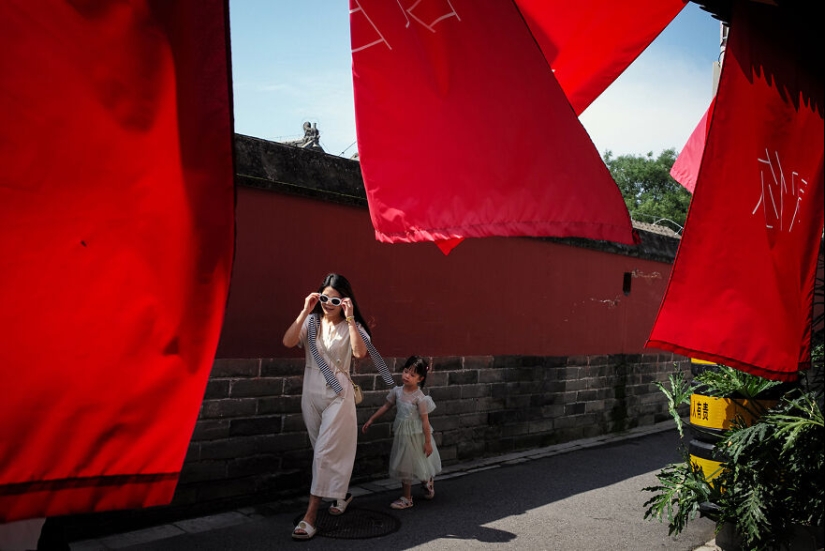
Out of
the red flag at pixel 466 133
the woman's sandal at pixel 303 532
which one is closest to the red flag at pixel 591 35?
the red flag at pixel 466 133

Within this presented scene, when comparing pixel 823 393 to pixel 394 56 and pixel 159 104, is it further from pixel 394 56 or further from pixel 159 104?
pixel 159 104

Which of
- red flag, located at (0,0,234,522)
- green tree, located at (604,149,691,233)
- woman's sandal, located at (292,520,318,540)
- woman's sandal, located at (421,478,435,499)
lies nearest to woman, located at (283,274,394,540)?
woman's sandal, located at (292,520,318,540)

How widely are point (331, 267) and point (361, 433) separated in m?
1.53

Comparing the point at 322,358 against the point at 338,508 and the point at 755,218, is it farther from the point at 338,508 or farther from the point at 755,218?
the point at 755,218

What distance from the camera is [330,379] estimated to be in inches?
208

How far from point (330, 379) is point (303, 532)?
1.05m

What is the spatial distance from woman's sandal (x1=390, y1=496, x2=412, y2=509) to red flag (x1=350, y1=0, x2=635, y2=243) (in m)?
4.06

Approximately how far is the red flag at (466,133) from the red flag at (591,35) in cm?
83

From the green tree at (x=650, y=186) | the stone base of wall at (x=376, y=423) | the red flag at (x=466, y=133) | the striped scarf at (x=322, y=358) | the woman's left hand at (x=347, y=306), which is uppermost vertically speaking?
the green tree at (x=650, y=186)

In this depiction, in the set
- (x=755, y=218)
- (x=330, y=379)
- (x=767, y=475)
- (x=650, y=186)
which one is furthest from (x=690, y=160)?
(x=650, y=186)

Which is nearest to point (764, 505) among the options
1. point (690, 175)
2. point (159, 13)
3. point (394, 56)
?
point (690, 175)

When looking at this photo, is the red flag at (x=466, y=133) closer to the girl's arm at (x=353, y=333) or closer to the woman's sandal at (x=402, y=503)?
the girl's arm at (x=353, y=333)

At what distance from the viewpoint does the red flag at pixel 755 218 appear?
305cm

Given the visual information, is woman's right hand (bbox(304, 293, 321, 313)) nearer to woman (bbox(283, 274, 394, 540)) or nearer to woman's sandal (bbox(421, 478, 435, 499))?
woman (bbox(283, 274, 394, 540))
